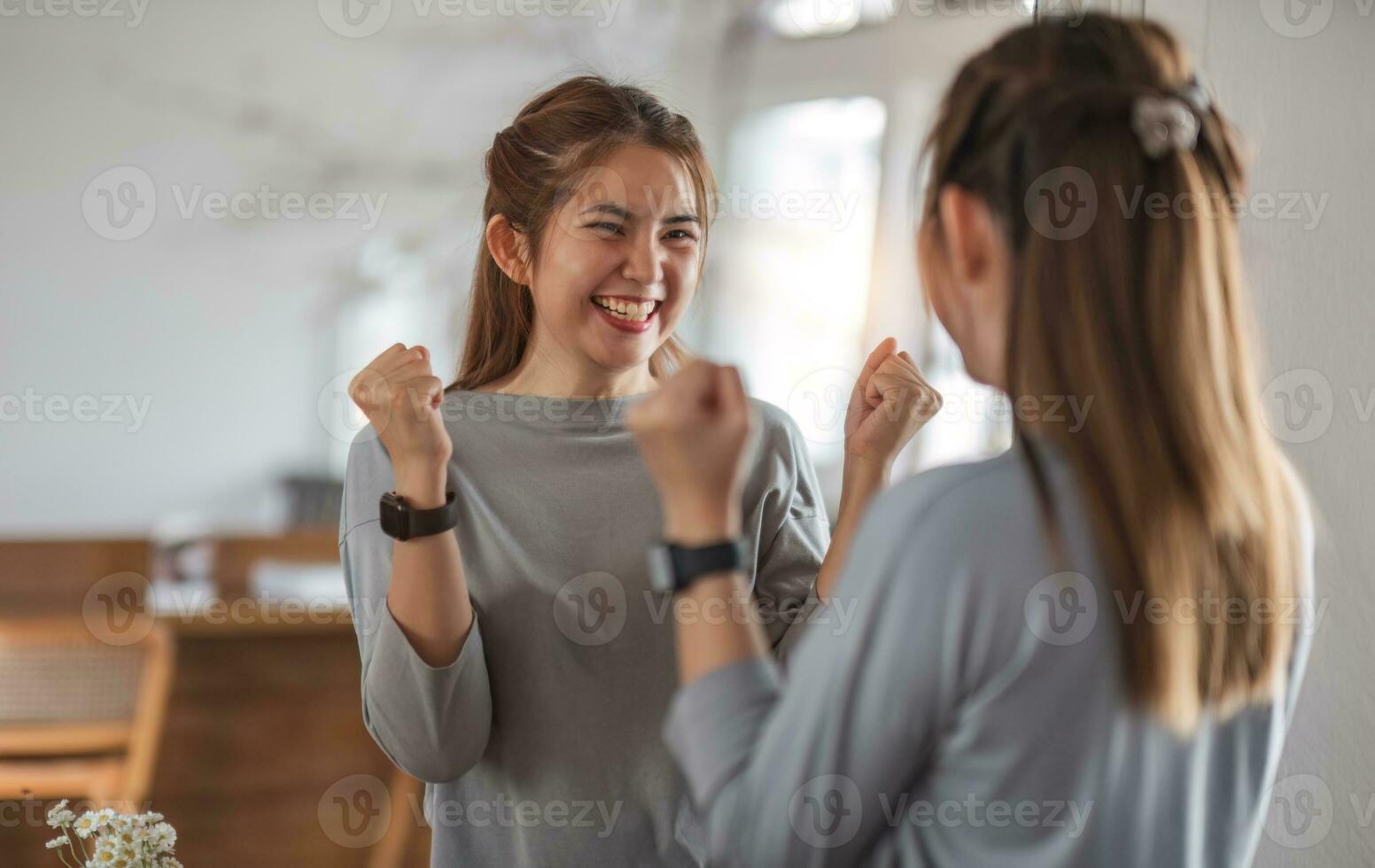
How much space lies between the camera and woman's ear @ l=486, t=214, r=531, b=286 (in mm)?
1097

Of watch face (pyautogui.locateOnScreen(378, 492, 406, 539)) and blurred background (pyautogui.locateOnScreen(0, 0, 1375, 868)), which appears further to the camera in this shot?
blurred background (pyautogui.locateOnScreen(0, 0, 1375, 868))

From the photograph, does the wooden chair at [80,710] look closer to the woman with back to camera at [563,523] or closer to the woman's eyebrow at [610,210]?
the woman with back to camera at [563,523]

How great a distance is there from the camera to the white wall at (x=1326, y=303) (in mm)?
1125

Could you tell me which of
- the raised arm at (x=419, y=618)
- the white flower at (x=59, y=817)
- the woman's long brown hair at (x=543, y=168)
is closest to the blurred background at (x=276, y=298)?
the white flower at (x=59, y=817)

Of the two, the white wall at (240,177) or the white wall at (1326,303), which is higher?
A: the white wall at (240,177)

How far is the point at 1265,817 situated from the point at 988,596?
2.59 ft

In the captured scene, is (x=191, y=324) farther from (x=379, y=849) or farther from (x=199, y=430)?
(x=379, y=849)

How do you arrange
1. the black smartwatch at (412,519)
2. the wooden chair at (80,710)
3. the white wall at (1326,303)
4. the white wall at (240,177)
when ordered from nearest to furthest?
the black smartwatch at (412,519), the white wall at (1326,303), the wooden chair at (80,710), the white wall at (240,177)

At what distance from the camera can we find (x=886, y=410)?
3.27ft

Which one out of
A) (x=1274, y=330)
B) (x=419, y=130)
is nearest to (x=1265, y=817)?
(x=1274, y=330)

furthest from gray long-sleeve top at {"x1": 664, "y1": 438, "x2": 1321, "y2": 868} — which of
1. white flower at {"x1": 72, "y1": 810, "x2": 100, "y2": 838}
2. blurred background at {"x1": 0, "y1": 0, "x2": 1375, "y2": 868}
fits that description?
blurred background at {"x1": 0, "y1": 0, "x2": 1375, "y2": 868}

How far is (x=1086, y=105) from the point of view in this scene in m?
0.57

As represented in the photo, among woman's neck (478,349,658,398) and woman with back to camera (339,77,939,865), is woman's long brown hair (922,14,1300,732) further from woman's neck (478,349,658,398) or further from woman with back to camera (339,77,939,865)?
woman's neck (478,349,658,398)

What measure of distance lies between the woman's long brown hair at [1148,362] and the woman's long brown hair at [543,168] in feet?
1.69
